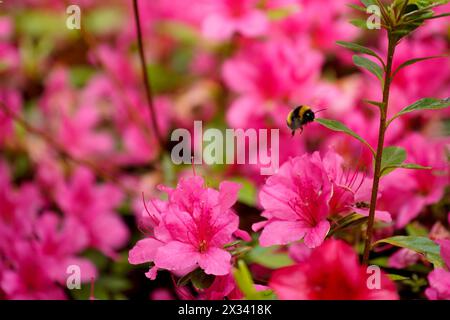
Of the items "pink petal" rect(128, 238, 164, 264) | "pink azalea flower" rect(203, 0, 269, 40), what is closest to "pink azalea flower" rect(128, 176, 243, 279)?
"pink petal" rect(128, 238, 164, 264)

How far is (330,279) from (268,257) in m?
0.25

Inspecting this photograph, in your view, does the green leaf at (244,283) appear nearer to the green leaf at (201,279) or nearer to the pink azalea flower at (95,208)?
the green leaf at (201,279)

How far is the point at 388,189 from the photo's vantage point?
1011 mm

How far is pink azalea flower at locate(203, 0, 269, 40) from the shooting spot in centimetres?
127

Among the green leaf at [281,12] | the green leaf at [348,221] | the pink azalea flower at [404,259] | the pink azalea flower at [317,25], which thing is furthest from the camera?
the pink azalea flower at [317,25]

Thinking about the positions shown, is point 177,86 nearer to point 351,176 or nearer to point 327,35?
point 327,35

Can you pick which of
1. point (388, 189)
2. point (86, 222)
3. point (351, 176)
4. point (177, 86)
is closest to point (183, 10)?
point (177, 86)

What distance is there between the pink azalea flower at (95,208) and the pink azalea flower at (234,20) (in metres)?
0.39

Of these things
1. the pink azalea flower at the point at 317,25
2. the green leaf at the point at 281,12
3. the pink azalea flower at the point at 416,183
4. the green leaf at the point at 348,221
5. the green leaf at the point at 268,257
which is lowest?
the green leaf at the point at 268,257

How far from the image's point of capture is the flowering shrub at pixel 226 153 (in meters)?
0.72

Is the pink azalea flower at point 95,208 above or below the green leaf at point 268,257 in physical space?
above

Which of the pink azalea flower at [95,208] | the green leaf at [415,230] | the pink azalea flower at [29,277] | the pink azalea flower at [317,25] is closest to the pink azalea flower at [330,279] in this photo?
the green leaf at [415,230]

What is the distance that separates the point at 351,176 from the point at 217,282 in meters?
0.23
